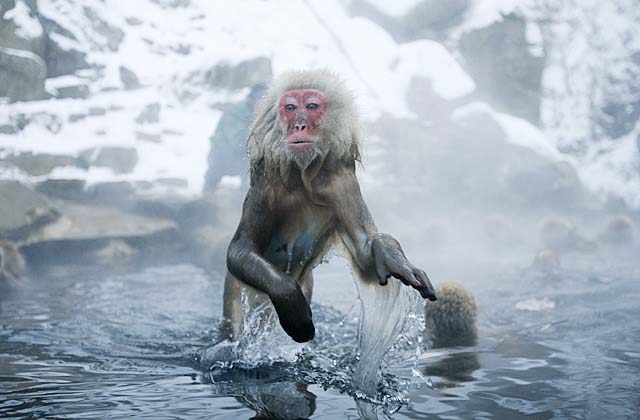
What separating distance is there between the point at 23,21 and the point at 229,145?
9.74 ft

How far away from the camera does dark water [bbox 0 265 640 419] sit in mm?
1991

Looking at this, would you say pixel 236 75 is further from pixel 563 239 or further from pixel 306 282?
pixel 306 282

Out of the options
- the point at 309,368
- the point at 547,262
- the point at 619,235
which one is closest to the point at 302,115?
the point at 309,368

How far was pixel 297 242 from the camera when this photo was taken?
2.46m

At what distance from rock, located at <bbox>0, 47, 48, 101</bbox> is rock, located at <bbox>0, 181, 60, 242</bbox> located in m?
1.17

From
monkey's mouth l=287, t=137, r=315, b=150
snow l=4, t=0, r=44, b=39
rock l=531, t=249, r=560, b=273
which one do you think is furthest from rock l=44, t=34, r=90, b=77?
monkey's mouth l=287, t=137, r=315, b=150

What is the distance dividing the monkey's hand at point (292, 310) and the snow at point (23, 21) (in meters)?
6.47

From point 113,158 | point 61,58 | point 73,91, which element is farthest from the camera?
point 113,158

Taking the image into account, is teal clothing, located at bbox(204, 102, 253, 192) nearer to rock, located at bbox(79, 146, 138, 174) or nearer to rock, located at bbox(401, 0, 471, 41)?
rock, located at bbox(79, 146, 138, 174)

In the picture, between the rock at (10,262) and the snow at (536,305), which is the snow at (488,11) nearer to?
the snow at (536,305)

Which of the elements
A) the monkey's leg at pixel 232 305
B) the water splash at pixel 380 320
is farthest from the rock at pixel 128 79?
the water splash at pixel 380 320

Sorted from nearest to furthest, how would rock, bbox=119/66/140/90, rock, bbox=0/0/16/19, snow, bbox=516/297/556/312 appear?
snow, bbox=516/297/556/312, rock, bbox=0/0/16/19, rock, bbox=119/66/140/90

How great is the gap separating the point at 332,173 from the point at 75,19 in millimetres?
7952

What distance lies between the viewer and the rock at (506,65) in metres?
13.8
